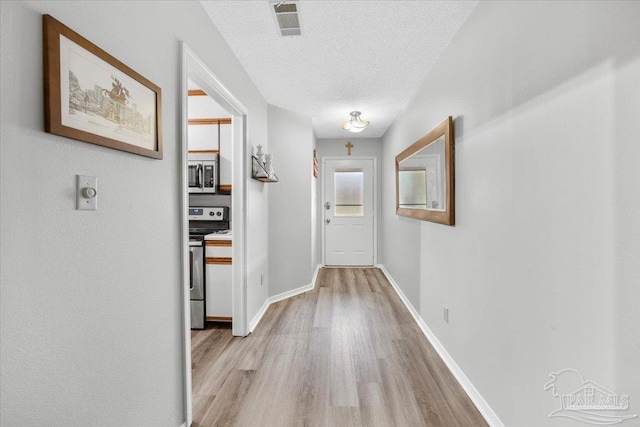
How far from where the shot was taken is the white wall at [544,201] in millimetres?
921

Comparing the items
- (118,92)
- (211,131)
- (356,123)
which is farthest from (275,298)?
(118,92)

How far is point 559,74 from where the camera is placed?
115cm

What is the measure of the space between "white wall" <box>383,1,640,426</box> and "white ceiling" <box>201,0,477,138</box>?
286mm

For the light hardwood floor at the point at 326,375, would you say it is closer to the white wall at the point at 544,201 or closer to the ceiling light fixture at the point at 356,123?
the white wall at the point at 544,201

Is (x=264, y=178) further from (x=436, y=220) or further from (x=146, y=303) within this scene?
(x=146, y=303)

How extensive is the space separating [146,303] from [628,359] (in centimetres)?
174

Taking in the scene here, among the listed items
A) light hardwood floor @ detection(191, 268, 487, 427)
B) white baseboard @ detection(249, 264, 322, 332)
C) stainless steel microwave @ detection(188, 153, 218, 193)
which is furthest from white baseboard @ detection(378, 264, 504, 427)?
stainless steel microwave @ detection(188, 153, 218, 193)

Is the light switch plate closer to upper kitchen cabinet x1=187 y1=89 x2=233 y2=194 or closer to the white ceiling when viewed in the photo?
the white ceiling

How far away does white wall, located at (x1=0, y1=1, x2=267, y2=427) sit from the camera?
30.8 inches

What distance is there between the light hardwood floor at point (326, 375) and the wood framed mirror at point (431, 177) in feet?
3.63

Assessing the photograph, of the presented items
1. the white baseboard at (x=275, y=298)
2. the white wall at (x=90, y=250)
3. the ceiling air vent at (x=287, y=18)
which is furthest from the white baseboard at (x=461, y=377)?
the ceiling air vent at (x=287, y=18)

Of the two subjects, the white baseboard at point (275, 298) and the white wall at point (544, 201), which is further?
the white baseboard at point (275, 298)

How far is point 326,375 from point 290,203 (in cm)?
224

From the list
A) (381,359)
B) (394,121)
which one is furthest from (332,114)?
(381,359)
